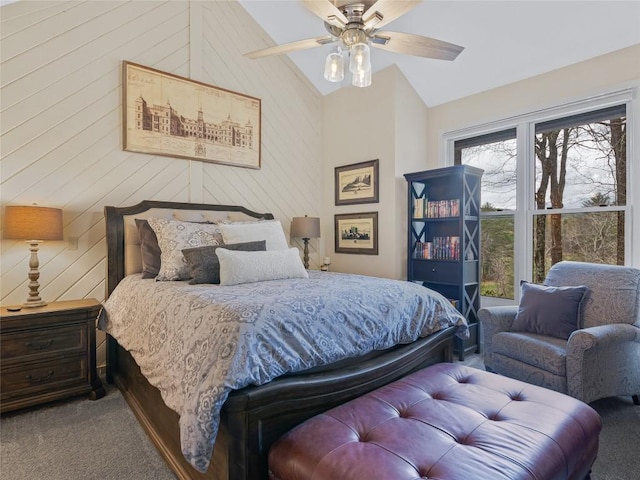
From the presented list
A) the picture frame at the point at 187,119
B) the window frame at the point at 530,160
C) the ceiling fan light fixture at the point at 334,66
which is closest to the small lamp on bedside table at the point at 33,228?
the picture frame at the point at 187,119

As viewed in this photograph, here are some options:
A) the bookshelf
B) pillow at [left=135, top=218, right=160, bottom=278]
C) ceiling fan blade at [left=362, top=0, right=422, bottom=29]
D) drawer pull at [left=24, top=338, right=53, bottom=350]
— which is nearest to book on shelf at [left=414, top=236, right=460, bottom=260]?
the bookshelf

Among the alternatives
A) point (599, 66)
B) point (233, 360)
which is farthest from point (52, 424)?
point (599, 66)

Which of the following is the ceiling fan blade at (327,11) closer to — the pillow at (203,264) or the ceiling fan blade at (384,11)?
the ceiling fan blade at (384,11)

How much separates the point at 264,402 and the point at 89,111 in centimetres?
288

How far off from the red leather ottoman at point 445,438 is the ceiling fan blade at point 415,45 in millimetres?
1905

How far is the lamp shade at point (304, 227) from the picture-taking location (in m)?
3.98

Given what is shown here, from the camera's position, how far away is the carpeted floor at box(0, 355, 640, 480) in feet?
5.81

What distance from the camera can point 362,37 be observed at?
198cm

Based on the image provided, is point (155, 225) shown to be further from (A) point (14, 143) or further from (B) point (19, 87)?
(B) point (19, 87)

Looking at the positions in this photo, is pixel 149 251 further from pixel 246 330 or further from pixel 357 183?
pixel 357 183

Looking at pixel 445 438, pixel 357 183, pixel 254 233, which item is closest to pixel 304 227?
pixel 357 183

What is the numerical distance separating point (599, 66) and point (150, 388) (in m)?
4.14

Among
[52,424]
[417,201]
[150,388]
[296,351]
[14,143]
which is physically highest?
[14,143]

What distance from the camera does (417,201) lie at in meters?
3.79
